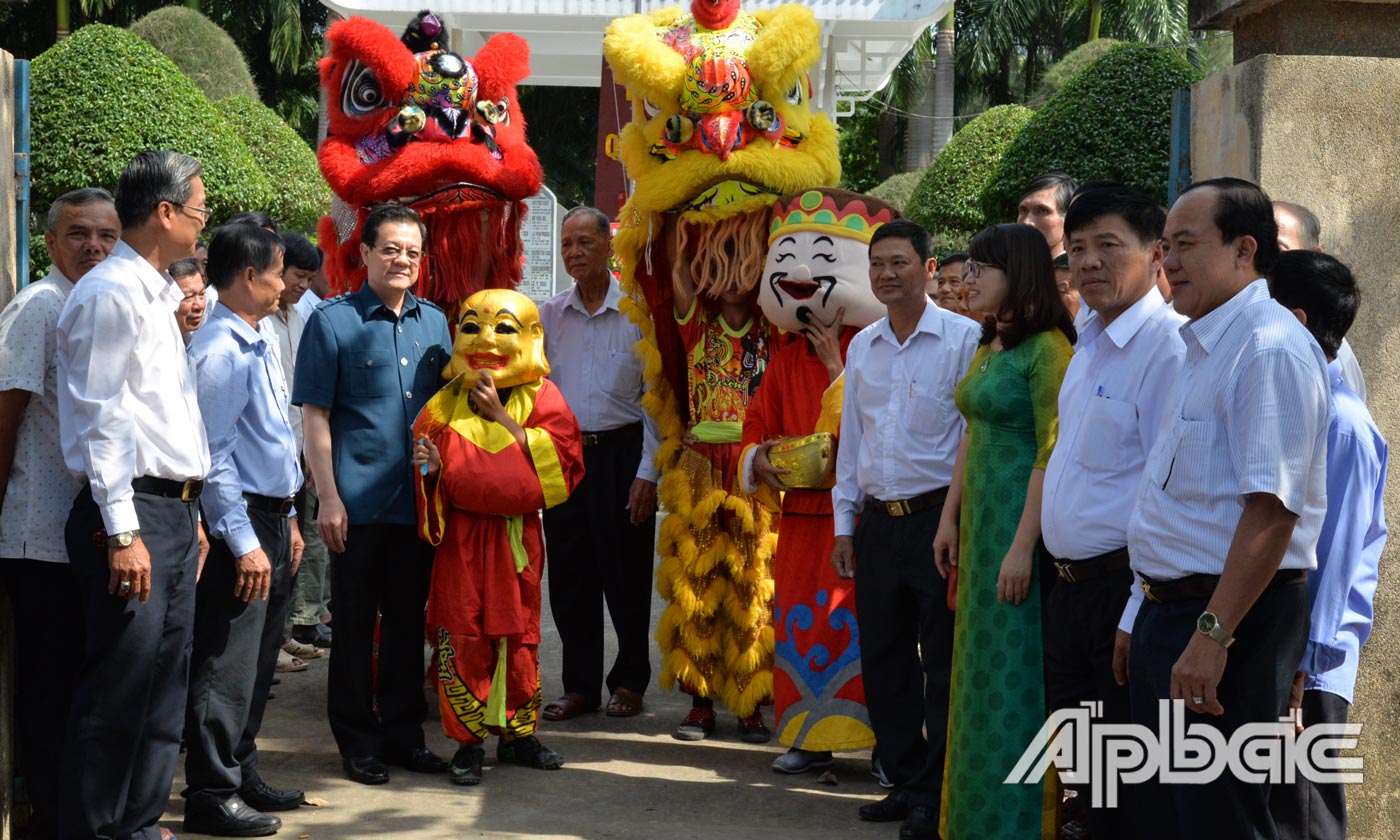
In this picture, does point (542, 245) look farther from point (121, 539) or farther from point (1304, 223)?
point (1304, 223)

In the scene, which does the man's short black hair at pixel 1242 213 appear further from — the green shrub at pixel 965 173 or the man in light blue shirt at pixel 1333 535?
the green shrub at pixel 965 173

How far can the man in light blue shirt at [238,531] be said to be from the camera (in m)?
4.54

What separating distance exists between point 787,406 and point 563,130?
25.2 m

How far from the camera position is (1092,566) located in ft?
12.4

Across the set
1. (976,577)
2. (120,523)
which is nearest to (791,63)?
(976,577)

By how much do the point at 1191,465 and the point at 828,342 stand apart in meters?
2.46

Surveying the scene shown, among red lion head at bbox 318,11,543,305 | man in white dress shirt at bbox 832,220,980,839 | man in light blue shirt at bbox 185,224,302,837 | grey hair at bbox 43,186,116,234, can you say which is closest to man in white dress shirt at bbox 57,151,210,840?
man in light blue shirt at bbox 185,224,302,837

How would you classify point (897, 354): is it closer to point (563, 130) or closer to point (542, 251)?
point (542, 251)

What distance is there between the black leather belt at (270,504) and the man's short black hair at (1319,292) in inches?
125

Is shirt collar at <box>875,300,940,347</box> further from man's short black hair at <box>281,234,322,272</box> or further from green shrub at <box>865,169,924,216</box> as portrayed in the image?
green shrub at <box>865,169,924,216</box>

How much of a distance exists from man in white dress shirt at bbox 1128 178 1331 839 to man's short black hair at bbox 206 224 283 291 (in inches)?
118

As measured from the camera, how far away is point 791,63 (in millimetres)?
5844

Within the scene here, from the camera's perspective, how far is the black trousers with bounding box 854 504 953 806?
4672 mm

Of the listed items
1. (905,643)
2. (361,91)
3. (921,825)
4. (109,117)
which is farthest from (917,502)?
(109,117)
